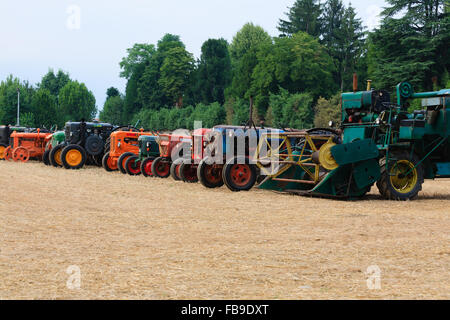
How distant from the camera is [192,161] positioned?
1755cm

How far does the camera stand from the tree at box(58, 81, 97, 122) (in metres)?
95.1

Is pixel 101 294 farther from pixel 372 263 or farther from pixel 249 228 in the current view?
pixel 249 228

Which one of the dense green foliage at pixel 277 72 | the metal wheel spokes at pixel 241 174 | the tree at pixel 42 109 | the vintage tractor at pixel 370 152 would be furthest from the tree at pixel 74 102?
the vintage tractor at pixel 370 152

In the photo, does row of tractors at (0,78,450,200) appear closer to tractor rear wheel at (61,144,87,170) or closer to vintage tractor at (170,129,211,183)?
vintage tractor at (170,129,211,183)

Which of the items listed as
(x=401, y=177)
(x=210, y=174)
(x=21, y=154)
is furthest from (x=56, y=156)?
(x=401, y=177)

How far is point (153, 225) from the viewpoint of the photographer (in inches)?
365

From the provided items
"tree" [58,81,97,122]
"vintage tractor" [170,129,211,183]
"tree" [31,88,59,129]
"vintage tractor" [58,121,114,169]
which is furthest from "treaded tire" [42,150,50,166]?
"tree" [58,81,97,122]

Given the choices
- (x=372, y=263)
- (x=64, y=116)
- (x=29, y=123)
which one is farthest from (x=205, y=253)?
(x=64, y=116)

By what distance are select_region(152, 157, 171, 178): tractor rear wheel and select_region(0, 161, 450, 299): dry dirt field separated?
6.34m

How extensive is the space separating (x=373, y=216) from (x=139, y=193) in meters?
5.89

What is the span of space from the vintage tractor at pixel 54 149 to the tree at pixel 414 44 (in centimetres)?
2656

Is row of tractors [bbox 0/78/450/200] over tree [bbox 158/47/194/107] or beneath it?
beneath

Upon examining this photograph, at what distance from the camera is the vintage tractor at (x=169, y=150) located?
745 inches
